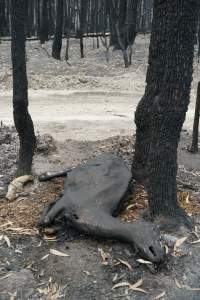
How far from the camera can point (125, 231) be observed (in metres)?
4.59

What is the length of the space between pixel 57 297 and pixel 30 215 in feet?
4.37

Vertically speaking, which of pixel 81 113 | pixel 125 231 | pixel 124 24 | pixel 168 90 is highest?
pixel 168 90

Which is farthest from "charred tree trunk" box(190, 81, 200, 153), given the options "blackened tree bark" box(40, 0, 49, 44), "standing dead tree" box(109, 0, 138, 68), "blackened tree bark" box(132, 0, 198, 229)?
"blackened tree bark" box(40, 0, 49, 44)

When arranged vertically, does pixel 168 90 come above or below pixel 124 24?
above

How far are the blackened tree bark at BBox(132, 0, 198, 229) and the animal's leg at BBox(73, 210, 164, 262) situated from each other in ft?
1.40

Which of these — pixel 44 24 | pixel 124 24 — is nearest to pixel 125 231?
pixel 124 24

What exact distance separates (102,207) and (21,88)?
2.12 m

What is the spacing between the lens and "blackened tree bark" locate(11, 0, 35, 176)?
6012mm

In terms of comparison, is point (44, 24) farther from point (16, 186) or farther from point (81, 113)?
point (16, 186)

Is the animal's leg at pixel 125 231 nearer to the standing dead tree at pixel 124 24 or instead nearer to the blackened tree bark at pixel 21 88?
the blackened tree bark at pixel 21 88

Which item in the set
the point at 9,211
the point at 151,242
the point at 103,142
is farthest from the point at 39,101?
the point at 151,242

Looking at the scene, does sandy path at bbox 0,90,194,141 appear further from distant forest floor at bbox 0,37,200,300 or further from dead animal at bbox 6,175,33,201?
distant forest floor at bbox 0,37,200,300

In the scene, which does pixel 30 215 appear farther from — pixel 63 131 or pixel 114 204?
pixel 63 131

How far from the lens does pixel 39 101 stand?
14.1 meters
